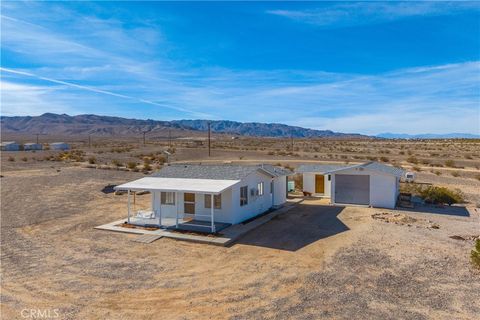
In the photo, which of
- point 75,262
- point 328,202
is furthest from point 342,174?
point 75,262

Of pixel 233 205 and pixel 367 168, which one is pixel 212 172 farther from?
pixel 367 168

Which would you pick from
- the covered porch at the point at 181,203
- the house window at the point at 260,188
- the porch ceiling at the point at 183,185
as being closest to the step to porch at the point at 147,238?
the covered porch at the point at 181,203

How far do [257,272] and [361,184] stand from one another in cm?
1578

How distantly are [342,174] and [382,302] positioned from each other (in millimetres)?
15915

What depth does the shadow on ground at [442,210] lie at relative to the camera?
76.3 ft

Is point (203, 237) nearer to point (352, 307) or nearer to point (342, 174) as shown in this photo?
point (352, 307)

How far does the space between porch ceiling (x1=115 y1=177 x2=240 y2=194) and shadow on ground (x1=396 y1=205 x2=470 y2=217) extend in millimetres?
12334

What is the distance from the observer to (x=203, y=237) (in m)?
17.1

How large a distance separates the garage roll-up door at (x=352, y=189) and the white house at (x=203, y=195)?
657cm

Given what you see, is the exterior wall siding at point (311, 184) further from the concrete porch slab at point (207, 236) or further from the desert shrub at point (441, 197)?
the concrete porch slab at point (207, 236)

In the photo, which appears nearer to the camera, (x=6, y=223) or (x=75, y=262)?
(x=75, y=262)

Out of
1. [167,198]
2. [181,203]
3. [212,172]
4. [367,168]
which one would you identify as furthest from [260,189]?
[367,168]

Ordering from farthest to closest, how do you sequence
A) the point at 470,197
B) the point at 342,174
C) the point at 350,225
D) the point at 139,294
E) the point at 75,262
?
the point at 470,197 → the point at 342,174 → the point at 350,225 → the point at 75,262 → the point at 139,294

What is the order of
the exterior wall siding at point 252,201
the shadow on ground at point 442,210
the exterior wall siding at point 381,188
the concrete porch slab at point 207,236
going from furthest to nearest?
the exterior wall siding at point 381,188 < the shadow on ground at point 442,210 < the exterior wall siding at point 252,201 < the concrete porch slab at point 207,236
